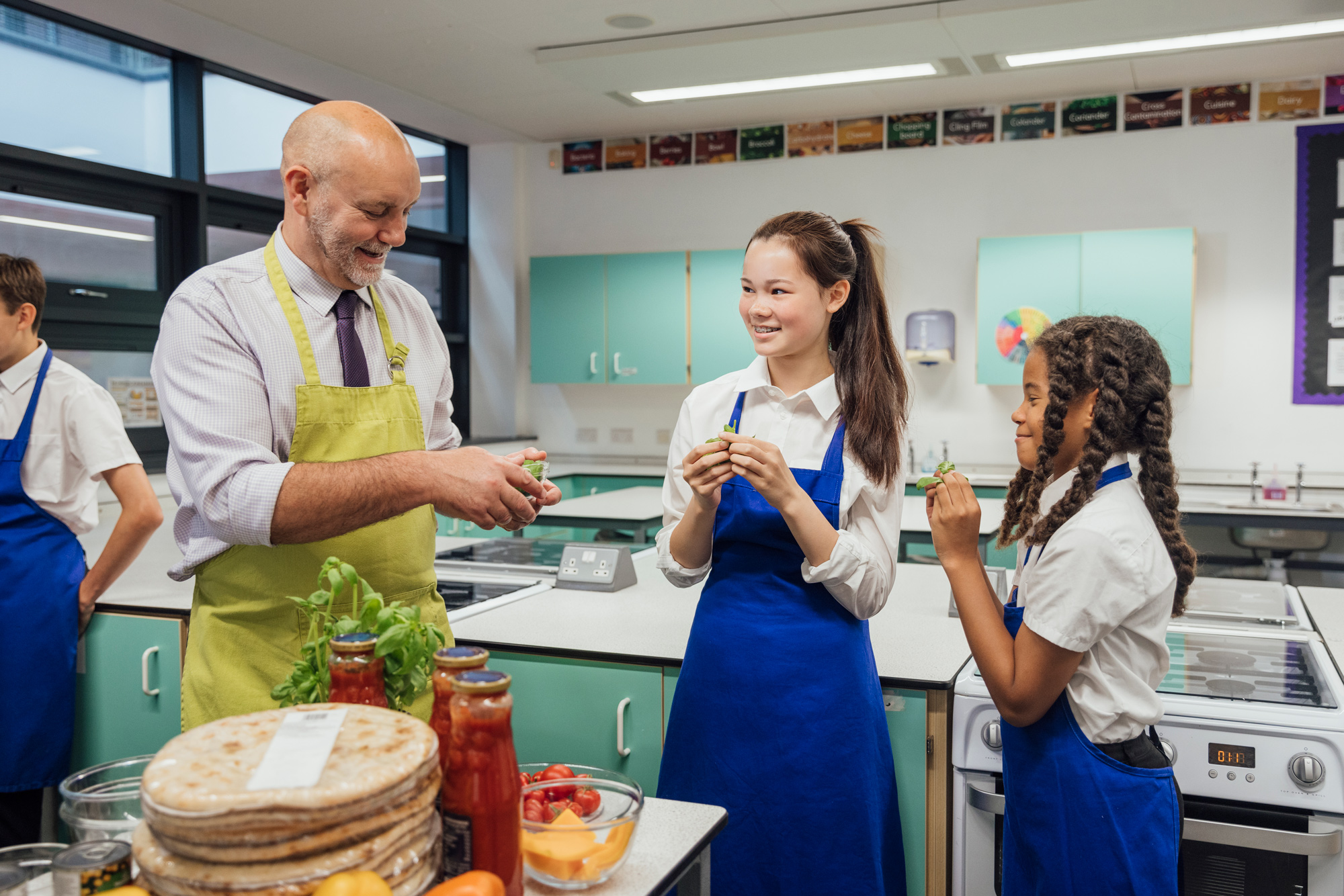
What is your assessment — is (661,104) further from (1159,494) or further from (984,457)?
(1159,494)

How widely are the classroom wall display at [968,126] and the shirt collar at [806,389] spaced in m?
4.16

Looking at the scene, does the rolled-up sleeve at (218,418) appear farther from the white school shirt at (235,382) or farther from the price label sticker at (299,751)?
the price label sticker at (299,751)

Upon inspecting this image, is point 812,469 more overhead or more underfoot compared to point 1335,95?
more underfoot

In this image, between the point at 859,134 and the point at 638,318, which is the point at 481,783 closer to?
the point at 638,318

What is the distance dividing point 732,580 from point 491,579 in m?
1.17

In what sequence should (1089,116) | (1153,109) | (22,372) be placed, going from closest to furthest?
1. (22,372)
2. (1153,109)
3. (1089,116)

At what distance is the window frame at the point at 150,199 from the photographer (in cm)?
398

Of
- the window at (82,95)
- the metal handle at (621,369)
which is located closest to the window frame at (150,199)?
the window at (82,95)

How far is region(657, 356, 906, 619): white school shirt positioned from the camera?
1584 mm

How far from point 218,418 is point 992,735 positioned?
1319 mm

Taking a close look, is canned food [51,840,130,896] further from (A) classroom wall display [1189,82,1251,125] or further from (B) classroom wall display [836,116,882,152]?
(A) classroom wall display [1189,82,1251,125]

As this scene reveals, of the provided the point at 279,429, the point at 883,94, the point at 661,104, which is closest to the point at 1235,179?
the point at 883,94

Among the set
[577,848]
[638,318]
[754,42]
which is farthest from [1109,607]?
[638,318]

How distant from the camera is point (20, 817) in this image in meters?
2.36
